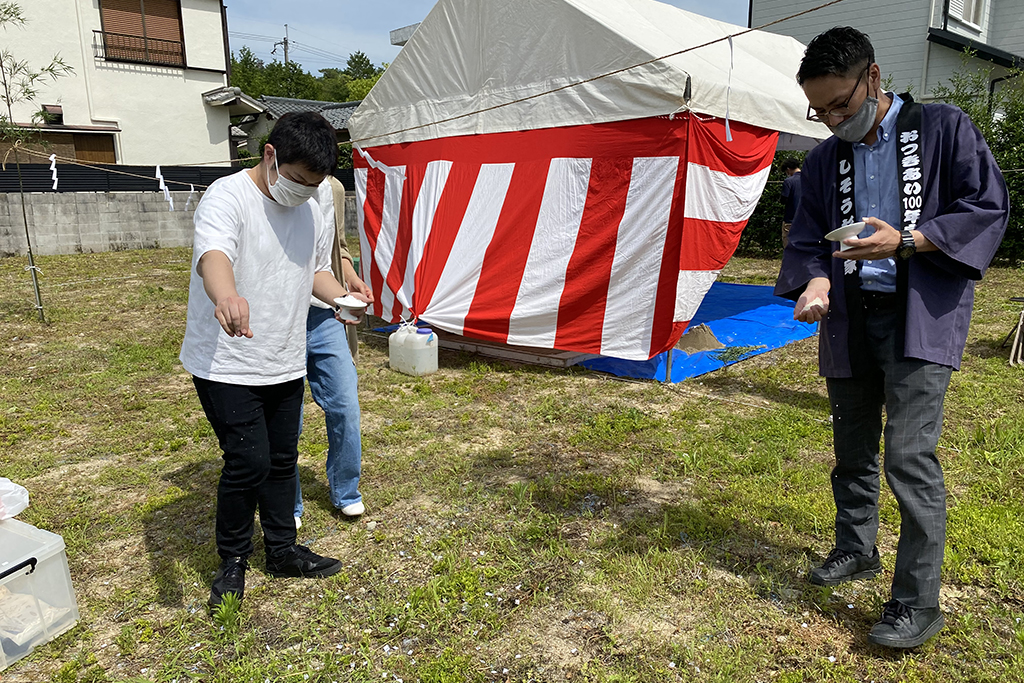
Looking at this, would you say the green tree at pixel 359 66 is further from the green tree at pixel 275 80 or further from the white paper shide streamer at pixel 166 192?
the white paper shide streamer at pixel 166 192

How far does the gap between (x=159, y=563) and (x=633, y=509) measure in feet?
6.06

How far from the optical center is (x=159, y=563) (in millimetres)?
2512

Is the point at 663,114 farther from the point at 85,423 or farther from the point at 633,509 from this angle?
the point at 85,423

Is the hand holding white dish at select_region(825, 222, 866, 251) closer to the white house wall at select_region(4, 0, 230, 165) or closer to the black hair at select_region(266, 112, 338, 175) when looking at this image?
the black hair at select_region(266, 112, 338, 175)

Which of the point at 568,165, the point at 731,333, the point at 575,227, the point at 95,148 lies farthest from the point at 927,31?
the point at 95,148

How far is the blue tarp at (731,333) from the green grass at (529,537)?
0.31m

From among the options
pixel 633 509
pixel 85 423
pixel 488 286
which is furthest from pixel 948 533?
pixel 85 423

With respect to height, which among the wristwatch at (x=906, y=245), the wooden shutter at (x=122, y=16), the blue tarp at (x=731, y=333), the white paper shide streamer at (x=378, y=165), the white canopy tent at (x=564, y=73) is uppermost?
the wooden shutter at (x=122, y=16)

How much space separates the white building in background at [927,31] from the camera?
460 inches

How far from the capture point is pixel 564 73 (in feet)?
15.6

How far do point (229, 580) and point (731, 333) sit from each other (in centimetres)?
480

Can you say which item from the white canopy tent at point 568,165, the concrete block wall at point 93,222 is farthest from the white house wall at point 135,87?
the white canopy tent at point 568,165

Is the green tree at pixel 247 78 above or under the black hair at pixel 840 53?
above

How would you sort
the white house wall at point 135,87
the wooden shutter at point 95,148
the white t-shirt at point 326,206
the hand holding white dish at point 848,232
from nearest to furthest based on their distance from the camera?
the hand holding white dish at point 848,232
the white t-shirt at point 326,206
the white house wall at point 135,87
the wooden shutter at point 95,148
